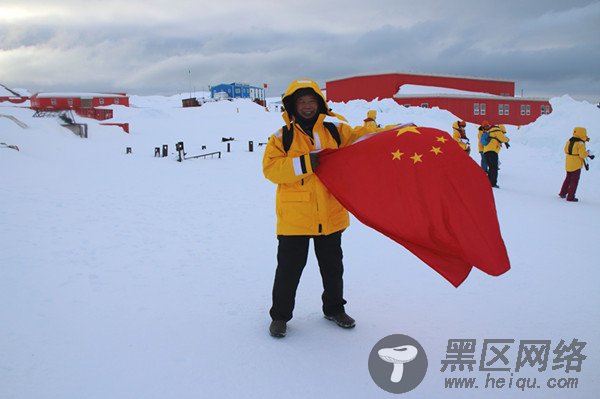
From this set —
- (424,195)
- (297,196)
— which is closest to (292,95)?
(297,196)

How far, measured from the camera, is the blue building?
213 feet

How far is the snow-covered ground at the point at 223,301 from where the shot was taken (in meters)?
2.75

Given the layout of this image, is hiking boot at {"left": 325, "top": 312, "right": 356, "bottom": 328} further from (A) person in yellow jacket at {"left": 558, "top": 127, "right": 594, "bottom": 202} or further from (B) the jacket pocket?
(A) person in yellow jacket at {"left": 558, "top": 127, "right": 594, "bottom": 202}

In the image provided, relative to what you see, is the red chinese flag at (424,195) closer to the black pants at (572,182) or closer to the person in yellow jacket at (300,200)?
the person in yellow jacket at (300,200)

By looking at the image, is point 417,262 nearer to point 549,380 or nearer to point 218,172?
point 549,380

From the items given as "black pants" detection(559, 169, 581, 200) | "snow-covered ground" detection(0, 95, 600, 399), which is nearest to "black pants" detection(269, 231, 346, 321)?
"snow-covered ground" detection(0, 95, 600, 399)

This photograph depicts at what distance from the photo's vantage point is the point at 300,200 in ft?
10.4

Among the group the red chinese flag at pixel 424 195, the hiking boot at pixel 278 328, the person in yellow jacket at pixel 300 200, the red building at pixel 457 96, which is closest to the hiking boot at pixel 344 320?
the person in yellow jacket at pixel 300 200

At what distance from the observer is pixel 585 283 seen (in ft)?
14.2

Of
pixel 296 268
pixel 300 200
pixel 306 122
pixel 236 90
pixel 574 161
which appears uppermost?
pixel 236 90

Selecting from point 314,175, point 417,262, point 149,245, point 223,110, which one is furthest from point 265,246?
point 223,110

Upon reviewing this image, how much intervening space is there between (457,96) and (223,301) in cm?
3562

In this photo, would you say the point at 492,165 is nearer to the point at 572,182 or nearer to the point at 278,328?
the point at 572,182

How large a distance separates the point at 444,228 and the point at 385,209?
442 millimetres
